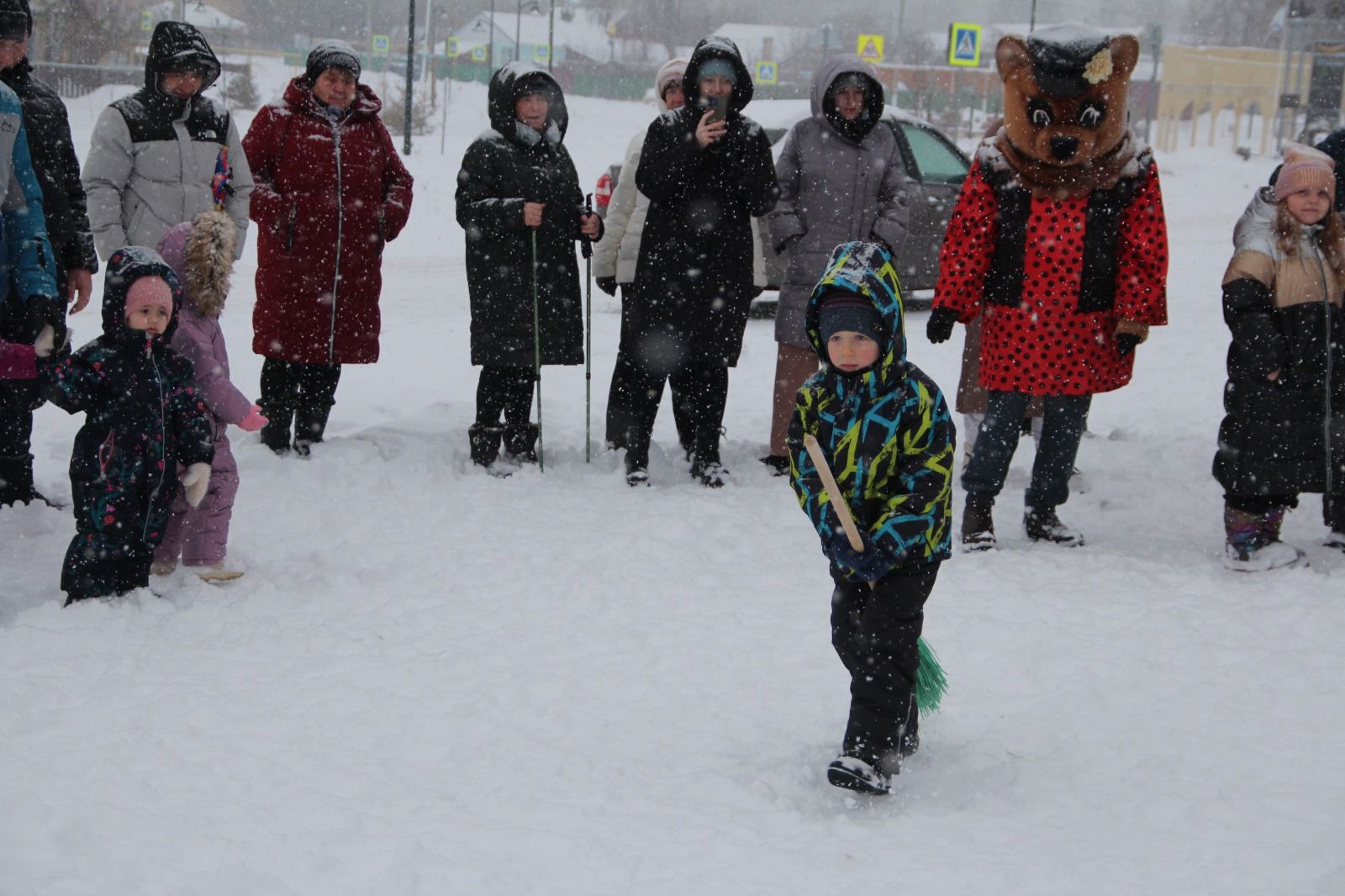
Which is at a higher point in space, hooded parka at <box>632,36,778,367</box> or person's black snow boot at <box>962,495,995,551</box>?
hooded parka at <box>632,36,778,367</box>

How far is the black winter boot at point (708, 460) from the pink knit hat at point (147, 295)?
279 cm

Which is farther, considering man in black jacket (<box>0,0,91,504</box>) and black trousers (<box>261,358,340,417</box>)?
black trousers (<box>261,358,340,417</box>)

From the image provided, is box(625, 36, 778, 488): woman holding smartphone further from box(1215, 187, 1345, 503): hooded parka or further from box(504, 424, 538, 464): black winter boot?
box(1215, 187, 1345, 503): hooded parka

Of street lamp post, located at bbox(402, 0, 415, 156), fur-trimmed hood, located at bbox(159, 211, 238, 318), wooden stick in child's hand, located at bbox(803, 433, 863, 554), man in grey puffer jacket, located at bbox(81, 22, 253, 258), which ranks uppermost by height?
street lamp post, located at bbox(402, 0, 415, 156)

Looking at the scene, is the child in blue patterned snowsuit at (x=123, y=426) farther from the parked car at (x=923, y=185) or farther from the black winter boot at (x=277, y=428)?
the parked car at (x=923, y=185)

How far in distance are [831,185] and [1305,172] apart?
215 centimetres

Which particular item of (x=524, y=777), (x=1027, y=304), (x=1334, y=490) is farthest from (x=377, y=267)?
(x=1334, y=490)

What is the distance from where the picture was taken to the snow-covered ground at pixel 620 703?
293 cm

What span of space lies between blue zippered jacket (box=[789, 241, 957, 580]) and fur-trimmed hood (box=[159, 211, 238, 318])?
2.41m

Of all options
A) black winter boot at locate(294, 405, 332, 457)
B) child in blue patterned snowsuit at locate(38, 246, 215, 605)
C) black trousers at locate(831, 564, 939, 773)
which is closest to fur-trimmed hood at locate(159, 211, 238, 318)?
child in blue patterned snowsuit at locate(38, 246, 215, 605)

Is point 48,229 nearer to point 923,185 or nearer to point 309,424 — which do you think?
point 309,424

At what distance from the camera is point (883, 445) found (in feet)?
10.9

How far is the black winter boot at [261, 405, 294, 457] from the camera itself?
629 centimetres

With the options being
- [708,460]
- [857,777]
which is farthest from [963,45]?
[857,777]
